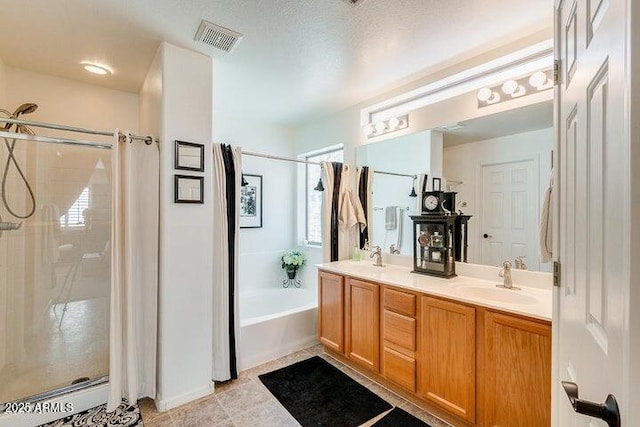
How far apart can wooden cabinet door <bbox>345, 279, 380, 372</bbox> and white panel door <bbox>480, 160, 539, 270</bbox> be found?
3.01 ft

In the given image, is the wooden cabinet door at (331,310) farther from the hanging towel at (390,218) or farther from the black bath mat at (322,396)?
the hanging towel at (390,218)

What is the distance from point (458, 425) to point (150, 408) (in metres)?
2.08

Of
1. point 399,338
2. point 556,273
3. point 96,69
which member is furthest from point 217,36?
point 399,338

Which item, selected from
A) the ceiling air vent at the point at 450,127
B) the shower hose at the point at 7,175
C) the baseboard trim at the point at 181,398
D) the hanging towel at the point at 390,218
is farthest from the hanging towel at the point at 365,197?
the shower hose at the point at 7,175

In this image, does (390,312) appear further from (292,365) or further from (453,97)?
(453,97)

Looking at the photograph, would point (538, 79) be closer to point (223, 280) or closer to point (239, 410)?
point (223, 280)

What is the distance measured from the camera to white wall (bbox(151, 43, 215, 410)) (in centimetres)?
210

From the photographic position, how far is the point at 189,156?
2172mm

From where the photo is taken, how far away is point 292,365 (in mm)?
2633

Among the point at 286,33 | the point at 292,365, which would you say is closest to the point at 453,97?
the point at 286,33

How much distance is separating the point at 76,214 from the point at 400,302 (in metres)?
2.59

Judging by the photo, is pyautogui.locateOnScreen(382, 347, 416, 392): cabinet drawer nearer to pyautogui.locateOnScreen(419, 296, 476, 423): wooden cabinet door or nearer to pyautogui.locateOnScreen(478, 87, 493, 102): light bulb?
pyautogui.locateOnScreen(419, 296, 476, 423): wooden cabinet door

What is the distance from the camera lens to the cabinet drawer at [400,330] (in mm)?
2059

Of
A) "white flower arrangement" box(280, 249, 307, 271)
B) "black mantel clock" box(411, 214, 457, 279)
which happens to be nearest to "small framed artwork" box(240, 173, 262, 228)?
"white flower arrangement" box(280, 249, 307, 271)
